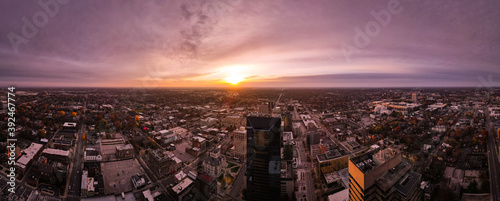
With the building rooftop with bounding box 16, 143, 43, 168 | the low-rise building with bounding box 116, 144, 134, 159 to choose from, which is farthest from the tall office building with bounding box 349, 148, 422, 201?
the building rooftop with bounding box 16, 143, 43, 168

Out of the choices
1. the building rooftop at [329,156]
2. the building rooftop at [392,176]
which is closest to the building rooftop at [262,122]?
the building rooftop at [392,176]

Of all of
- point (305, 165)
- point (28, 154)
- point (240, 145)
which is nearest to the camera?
point (28, 154)

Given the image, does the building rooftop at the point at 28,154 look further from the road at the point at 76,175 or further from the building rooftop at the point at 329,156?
the building rooftop at the point at 329,156

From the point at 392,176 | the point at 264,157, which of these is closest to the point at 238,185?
the point at 264,157

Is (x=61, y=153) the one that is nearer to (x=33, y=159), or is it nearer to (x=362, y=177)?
(x=33, y=159)

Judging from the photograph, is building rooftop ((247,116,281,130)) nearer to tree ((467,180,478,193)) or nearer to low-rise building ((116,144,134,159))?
low-rise building ((116,144,134,159))

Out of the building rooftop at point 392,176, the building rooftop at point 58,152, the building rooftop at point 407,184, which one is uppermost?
the building rooftop at point 392,176

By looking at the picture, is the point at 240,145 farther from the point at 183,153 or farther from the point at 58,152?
the point at 58,152

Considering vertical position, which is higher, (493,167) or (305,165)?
(493,167)
